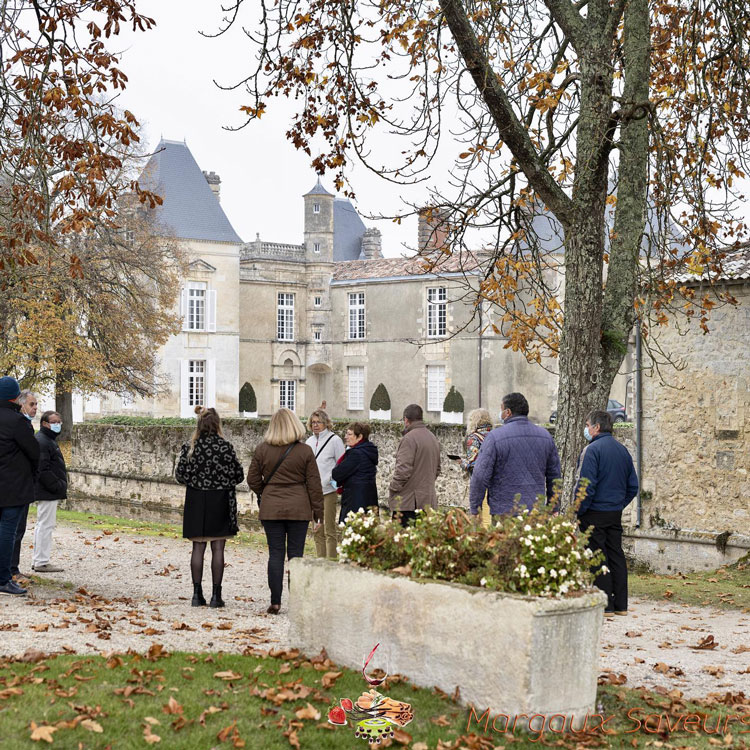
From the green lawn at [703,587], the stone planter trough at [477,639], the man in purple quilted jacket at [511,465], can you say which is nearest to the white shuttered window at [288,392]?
the green lawn at [703,587]

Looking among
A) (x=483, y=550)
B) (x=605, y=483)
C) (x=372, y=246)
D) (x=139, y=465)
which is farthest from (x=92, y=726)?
(x=372, y=246)

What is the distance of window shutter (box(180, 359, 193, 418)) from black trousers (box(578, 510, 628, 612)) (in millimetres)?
35190

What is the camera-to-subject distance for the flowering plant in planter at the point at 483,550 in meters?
5.09

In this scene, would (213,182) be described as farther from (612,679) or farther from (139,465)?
(612,679)

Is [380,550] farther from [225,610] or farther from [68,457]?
[68,457]

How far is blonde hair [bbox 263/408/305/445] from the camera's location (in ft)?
25.6

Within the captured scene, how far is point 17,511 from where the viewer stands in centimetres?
816

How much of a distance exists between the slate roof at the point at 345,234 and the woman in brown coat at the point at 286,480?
163 feet

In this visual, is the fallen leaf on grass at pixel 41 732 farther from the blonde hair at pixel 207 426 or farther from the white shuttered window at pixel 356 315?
the white shuttered window at pixel 356 315

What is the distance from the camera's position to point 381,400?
4478cm

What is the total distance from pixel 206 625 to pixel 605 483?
137 inches

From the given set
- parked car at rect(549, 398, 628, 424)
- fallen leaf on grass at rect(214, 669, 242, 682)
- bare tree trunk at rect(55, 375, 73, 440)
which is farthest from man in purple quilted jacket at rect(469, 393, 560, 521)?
parked car at rect(549, 398, 628, 424)

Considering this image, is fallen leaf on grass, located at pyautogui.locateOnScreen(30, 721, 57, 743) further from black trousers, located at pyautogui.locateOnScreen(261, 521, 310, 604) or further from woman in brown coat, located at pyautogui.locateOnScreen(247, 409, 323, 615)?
black trousers, located at pyautogui.locateOnScreen(261, 521, 310, 604)

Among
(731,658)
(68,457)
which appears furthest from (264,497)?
(68,457)
